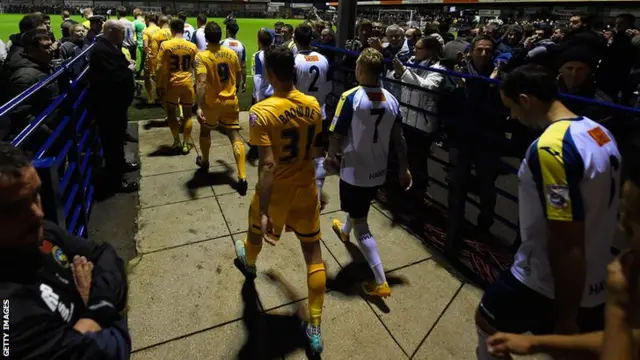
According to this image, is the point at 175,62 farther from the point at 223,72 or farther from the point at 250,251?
the point at 250,251

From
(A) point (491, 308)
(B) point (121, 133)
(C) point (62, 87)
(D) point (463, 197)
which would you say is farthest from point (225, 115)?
(A) point (491, 308)

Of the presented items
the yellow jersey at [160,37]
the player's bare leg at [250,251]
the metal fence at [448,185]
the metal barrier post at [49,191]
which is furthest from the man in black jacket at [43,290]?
the yellow jersey at [160,37]

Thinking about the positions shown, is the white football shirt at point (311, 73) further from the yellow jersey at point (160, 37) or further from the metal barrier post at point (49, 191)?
the yellow jersey at point (160, 37)

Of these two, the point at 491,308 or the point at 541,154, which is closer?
the point at 541,154

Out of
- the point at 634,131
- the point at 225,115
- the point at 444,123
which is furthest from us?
the point at 225,115

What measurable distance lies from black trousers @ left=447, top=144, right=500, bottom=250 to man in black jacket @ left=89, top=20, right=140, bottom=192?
445 centimetres

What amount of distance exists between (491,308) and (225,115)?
484 cm

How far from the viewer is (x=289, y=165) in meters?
Answer: 3.01

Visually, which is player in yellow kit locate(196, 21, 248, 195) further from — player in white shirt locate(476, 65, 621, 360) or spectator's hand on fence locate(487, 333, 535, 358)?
spectator's hand on fence locate(487, 333, 535, 358)

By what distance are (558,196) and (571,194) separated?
5 cm

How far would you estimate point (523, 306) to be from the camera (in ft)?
7.11

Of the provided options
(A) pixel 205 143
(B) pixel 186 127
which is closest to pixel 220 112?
(A) pixel 205 143

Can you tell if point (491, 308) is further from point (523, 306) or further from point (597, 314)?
point (597, 314)

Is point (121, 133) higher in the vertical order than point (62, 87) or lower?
lower
